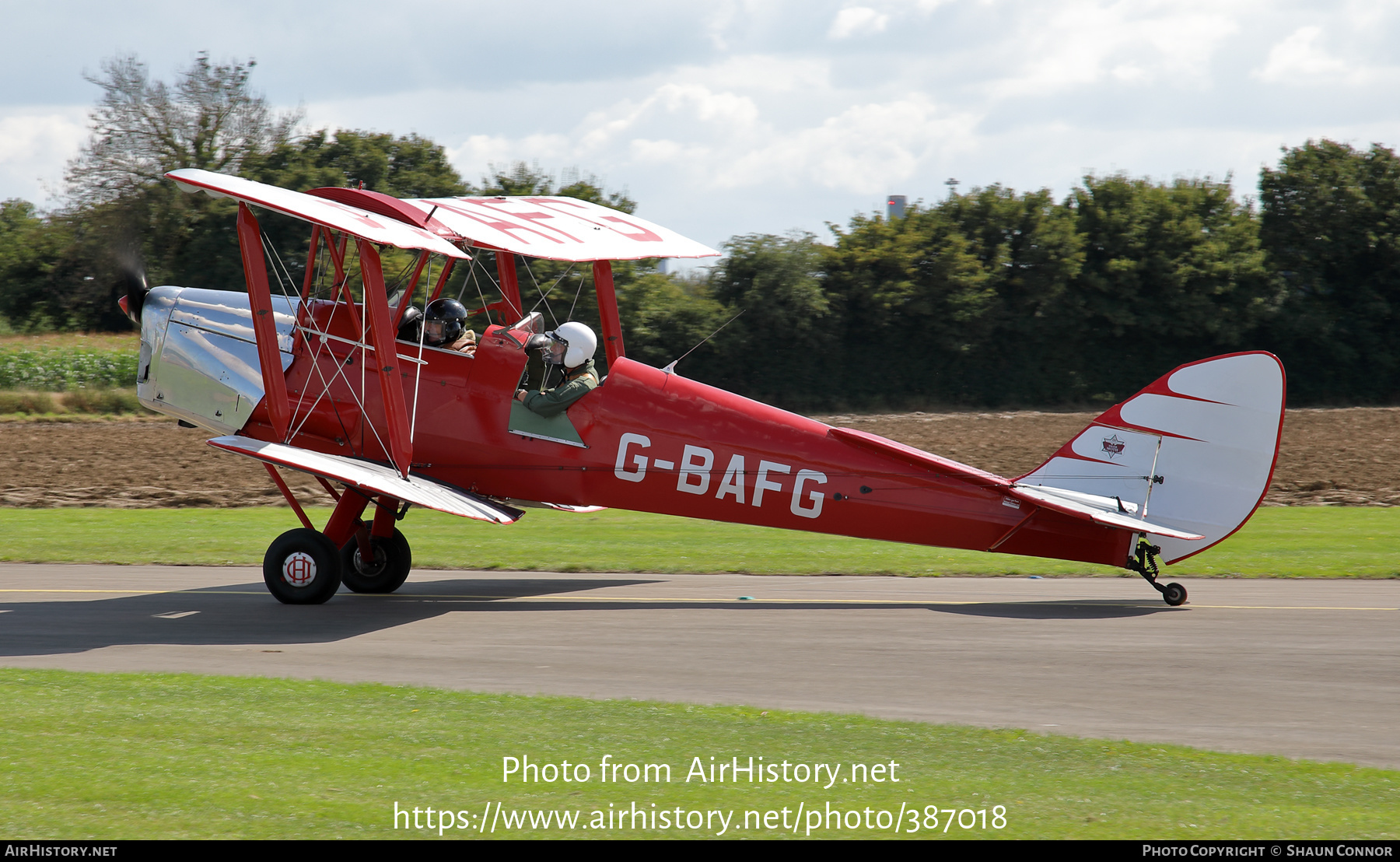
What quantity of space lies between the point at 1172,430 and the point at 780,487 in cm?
336

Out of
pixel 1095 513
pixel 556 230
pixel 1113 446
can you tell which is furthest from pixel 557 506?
pixel 1113 446

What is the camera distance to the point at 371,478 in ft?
32.1

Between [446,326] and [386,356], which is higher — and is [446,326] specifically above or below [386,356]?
above

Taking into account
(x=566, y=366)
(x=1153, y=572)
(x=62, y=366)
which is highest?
(x=566, y=366)

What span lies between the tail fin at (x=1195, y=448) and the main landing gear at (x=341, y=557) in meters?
6.50

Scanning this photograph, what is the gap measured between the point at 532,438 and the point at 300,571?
7.80ft

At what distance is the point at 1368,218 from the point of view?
130ft

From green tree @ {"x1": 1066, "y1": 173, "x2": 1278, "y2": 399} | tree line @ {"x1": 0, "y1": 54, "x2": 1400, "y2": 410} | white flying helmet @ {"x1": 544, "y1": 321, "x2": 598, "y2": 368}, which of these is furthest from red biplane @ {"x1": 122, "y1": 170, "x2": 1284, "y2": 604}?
green tree @ {"x1": 1066, "y1": 173, "x2": 1278, "y2": 399}

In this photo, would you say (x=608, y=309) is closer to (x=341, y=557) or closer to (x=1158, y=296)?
(x=341, y=557)

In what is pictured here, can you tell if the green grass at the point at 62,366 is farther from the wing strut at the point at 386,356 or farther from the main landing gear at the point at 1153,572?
the main landing gear at the point at 1153,572

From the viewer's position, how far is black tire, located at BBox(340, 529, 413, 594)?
1136 centimetres

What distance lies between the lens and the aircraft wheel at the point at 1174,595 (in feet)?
32.6

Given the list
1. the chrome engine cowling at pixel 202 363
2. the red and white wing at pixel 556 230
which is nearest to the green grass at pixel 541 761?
the chrome engine cowling at pixel 202 363

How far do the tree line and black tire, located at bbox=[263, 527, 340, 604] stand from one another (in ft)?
81.6
